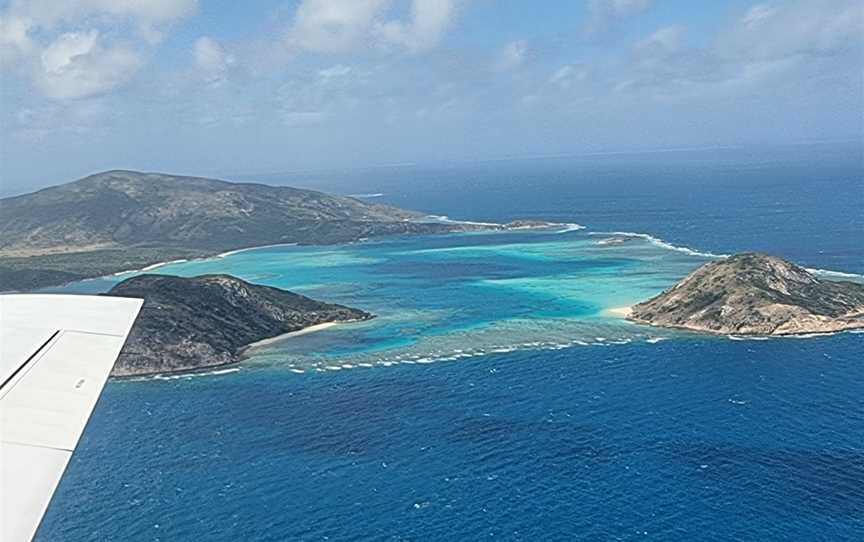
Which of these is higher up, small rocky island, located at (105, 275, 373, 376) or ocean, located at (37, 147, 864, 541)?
small rocky island, located at (105, 275, 373, 376)

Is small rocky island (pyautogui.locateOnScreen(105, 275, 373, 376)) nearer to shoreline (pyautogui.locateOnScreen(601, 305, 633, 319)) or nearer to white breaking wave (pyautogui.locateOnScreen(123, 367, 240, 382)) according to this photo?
white breaking wave (pyautogui.locateOnScreen(123, 367, 240, 382))

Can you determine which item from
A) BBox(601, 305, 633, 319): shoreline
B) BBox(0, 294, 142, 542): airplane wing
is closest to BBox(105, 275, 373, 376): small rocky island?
BBox(601, 305, 633, 319): shoreline

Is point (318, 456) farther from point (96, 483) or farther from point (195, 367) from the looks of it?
point (195, 367)

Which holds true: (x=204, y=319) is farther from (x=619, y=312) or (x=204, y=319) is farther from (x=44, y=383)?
(x=44, y=383)

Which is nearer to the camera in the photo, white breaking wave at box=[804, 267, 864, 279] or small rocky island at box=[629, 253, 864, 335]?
small rocky island at box=[629, 253, 864, 335]

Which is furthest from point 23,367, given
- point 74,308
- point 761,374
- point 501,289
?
point 501,289

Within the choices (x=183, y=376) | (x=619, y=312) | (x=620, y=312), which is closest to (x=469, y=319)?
(x=619, y=312)

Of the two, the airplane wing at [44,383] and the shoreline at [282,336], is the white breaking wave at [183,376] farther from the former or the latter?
the airplane wing at [44,383]
